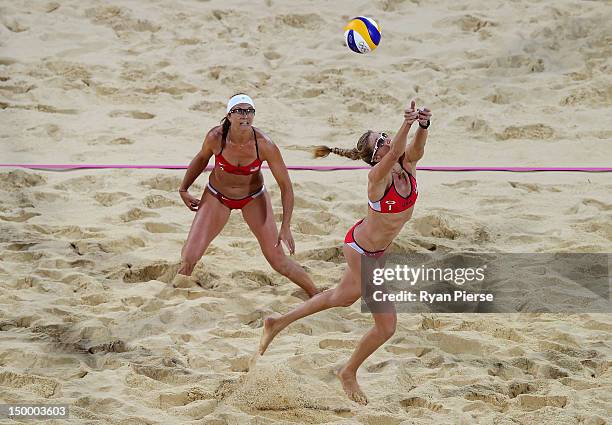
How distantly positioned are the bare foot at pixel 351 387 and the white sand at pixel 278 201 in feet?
0.16

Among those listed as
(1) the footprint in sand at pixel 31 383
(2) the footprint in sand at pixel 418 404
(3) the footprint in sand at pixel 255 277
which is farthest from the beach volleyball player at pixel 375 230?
(3) the footprint in sand at pixel 255 277

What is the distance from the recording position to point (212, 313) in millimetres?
5719

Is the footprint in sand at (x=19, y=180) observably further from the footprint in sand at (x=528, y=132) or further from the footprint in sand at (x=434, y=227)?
the footprint in sand at (x=528, y=132)

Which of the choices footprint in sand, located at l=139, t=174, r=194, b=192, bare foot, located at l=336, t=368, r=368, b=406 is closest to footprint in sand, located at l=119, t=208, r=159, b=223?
→ footprint in sand, located at l=139, t=174, r=194, b=192

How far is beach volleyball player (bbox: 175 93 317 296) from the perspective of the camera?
573 cm

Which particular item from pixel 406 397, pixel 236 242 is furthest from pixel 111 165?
pixel 406 397

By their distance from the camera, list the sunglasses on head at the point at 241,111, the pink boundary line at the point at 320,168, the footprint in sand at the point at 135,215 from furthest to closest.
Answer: the pink boundary line at the point at 320,168
the footprint in sand at the point at 135,215
the sunglasses on head at the point at 241,111

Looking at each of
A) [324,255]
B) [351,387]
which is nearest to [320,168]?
[324,255]

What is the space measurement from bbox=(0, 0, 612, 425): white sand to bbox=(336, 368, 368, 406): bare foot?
50 mm

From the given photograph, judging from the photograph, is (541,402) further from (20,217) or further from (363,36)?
(20,217)

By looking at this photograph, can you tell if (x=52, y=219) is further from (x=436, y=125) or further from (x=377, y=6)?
(x=377, y=6)

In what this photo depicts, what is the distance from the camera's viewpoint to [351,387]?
4766mm

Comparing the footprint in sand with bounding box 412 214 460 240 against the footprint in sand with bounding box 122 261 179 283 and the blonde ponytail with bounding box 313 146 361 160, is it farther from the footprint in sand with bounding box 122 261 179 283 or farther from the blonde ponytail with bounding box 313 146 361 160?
the blonde ponytail with bounding box 313 146 361 160

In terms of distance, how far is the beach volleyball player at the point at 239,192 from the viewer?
573 centimetres
